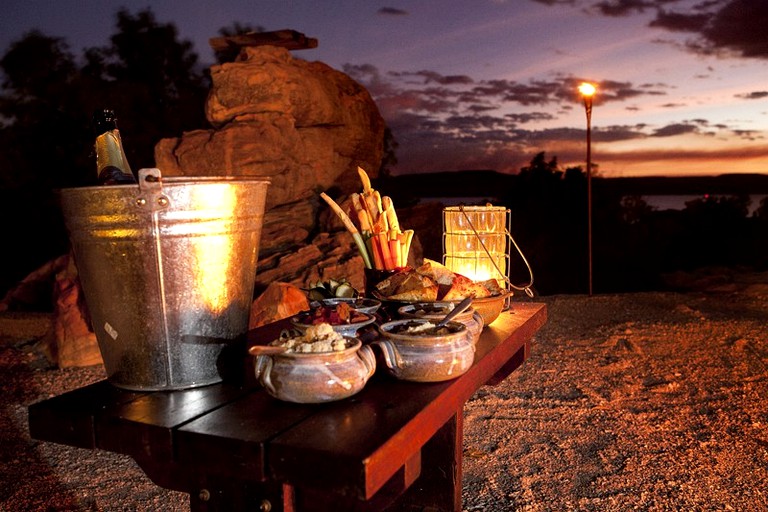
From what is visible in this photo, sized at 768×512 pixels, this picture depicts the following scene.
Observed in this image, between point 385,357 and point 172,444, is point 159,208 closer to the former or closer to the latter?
point 172,444

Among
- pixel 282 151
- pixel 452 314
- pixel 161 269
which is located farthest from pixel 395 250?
pixel 282 151

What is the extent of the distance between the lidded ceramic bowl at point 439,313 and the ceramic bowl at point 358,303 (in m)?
0.11

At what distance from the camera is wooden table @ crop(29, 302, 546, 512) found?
5.11 ft

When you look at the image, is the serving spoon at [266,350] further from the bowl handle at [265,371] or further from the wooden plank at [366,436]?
the wooden plank at [366,436]

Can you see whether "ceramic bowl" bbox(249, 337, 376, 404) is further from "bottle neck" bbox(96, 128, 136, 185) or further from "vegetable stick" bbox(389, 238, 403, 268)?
"vegetable stick" bbox(389, 238, 403, 268)

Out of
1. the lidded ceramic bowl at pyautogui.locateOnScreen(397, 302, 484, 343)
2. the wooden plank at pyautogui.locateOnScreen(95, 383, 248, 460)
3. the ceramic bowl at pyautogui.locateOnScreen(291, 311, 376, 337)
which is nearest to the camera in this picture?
the wooden plank at pyautogui.locateOnScreen(95, 383, 248, 460)

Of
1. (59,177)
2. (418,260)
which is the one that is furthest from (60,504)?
(59,177)

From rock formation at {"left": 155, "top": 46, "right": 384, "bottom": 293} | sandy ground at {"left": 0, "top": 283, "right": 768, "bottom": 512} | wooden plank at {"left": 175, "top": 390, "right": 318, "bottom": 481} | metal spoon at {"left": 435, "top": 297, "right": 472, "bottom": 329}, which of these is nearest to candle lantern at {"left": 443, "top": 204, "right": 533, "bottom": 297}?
sandy ground at {"left": 0, "top": 283, "right": 768, "bottom": 512}

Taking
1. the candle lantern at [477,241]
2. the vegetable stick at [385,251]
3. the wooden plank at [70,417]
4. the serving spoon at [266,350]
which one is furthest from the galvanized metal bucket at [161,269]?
the candle lantern at [477,241]

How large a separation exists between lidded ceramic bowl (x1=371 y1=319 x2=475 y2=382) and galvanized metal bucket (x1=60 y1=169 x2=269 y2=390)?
54cm

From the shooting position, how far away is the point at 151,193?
6.21 ft

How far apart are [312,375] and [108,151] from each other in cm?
110

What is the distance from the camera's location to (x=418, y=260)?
930 cm

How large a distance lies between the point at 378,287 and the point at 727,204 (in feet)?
80.9
